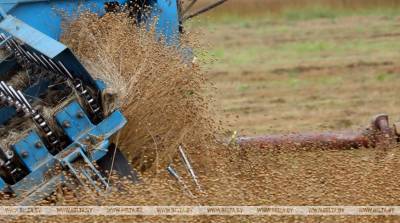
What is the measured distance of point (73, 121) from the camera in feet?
Answer: 22.7

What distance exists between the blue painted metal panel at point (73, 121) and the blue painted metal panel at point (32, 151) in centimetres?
18

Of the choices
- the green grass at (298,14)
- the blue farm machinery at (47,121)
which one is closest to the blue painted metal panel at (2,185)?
the blue farm machinery at (47,121)

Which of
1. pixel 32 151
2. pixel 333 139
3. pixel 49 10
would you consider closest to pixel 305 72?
pixel 333 139

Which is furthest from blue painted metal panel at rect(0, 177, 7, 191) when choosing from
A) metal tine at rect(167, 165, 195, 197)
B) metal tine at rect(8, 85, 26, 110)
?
metal tine at rect(167, 165, 195, 197)

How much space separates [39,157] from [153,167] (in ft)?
3.51

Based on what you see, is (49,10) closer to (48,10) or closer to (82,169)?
(48,10)

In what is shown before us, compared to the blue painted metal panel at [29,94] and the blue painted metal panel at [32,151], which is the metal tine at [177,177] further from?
the blue painted metal panel at [29,94]

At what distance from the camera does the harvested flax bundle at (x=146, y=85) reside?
761 centimetres

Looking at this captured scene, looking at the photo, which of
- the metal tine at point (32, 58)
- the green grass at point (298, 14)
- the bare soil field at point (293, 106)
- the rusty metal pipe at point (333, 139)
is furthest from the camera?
the green grass at point (298, 14)

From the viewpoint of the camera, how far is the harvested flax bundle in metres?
7.61

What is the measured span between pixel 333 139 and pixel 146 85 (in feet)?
6.83

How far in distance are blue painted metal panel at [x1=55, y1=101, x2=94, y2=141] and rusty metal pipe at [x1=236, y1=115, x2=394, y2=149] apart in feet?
7.27

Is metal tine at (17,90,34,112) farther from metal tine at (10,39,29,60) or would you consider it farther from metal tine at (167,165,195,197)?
metal tine at (167,165,195,197)

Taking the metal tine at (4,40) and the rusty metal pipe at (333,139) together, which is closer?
the metal tine at (4,40)
